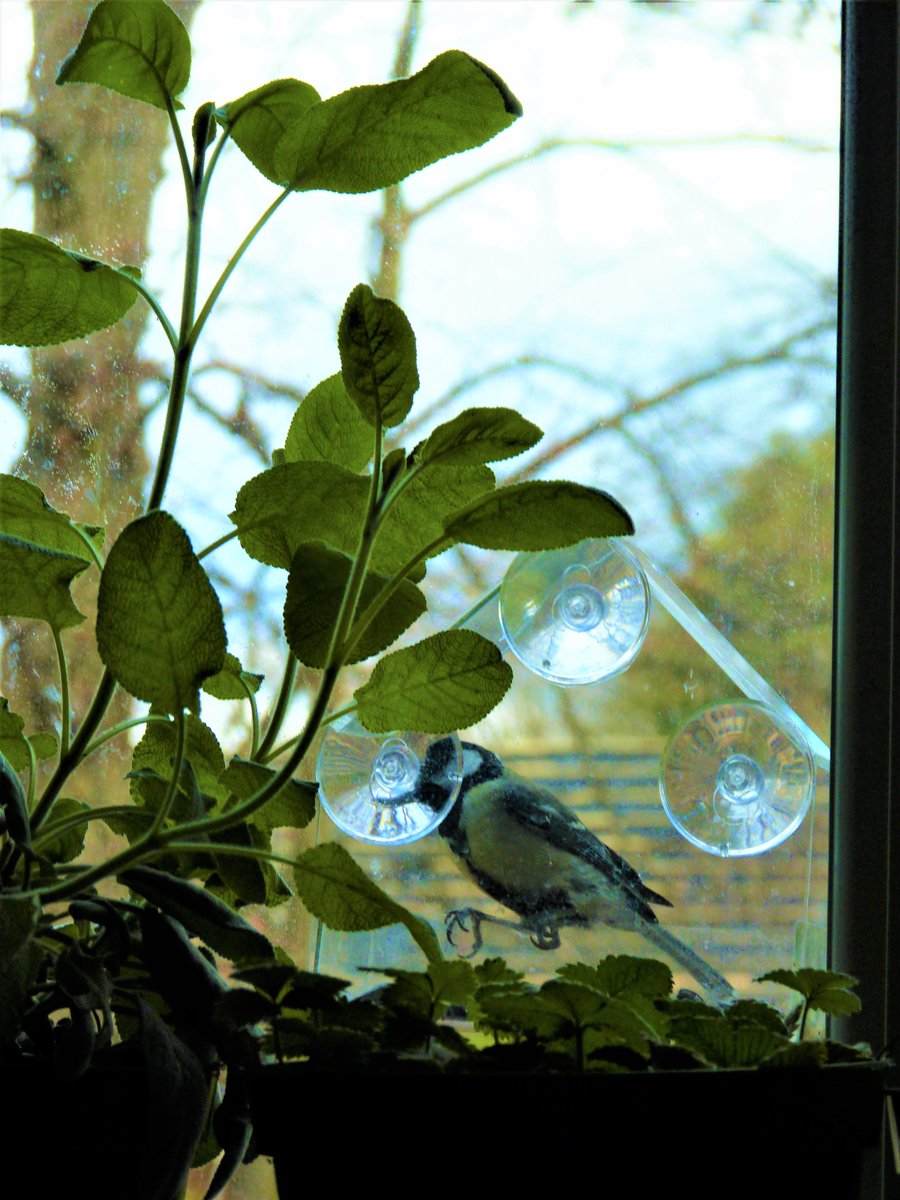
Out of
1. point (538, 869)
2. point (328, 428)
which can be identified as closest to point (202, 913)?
point (328, 428)

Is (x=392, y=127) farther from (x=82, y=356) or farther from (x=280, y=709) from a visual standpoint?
(x=82, y=356)

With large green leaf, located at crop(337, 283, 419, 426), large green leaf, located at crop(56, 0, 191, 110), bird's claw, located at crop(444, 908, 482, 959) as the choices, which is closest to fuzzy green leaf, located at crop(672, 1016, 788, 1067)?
large green leaf, located at crop(337, 283, 419, 426)

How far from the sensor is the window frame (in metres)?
0.68

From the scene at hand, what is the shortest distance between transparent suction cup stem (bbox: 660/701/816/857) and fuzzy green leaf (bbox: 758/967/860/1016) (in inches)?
10.6

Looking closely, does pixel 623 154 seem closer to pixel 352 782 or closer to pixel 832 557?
pixel 832 557

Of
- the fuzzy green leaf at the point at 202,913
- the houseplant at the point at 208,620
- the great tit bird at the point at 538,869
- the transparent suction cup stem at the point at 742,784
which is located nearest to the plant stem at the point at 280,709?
the houseplant at the point at 208,620

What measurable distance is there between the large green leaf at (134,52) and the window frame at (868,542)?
48cm

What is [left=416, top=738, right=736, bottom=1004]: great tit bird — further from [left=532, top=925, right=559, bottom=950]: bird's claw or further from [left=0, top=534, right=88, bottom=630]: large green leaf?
[left=0, top=534, right=88, bottom=630]: large green leaf

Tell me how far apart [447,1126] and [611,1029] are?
61 mm

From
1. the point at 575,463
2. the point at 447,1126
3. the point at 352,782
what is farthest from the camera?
the point at 575,463

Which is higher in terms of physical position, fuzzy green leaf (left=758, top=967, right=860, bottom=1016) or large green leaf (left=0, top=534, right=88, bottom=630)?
large green leaf (left=0, top=534, right=88, bottom=630)

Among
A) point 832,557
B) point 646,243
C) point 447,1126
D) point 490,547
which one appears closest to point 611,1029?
point 447,1126

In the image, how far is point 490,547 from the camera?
16.6 inches

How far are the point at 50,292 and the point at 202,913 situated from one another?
31 centimetres
